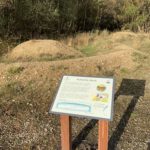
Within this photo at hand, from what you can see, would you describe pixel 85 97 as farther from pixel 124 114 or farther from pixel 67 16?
pixel 67 16

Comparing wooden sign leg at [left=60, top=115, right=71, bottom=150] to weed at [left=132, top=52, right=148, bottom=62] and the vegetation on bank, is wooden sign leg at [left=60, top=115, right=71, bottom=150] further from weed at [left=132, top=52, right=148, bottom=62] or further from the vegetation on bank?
the vegetation on bank

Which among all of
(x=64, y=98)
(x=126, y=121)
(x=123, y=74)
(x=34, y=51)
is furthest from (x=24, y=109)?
(x=34, y=51)

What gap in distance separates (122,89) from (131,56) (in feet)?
7.43

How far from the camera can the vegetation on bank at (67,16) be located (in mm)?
12156

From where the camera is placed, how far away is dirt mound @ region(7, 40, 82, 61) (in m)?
9.79

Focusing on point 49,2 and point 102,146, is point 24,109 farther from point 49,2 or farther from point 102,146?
point 49,2

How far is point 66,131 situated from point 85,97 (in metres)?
0.47

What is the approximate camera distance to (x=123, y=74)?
853 centimetres

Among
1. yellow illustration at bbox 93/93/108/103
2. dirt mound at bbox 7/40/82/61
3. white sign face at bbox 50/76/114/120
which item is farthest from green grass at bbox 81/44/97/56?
yellow illustration at bbox 93/93/108/103

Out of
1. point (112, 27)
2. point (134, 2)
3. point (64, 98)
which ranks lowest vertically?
point (112, 27)

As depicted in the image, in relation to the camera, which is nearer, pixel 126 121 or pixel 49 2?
pixel 126 121

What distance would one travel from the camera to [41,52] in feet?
32.8

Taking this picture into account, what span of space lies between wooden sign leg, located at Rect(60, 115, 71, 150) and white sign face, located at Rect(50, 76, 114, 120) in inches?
6.6

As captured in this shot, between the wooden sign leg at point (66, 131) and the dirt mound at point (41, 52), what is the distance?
523cm
